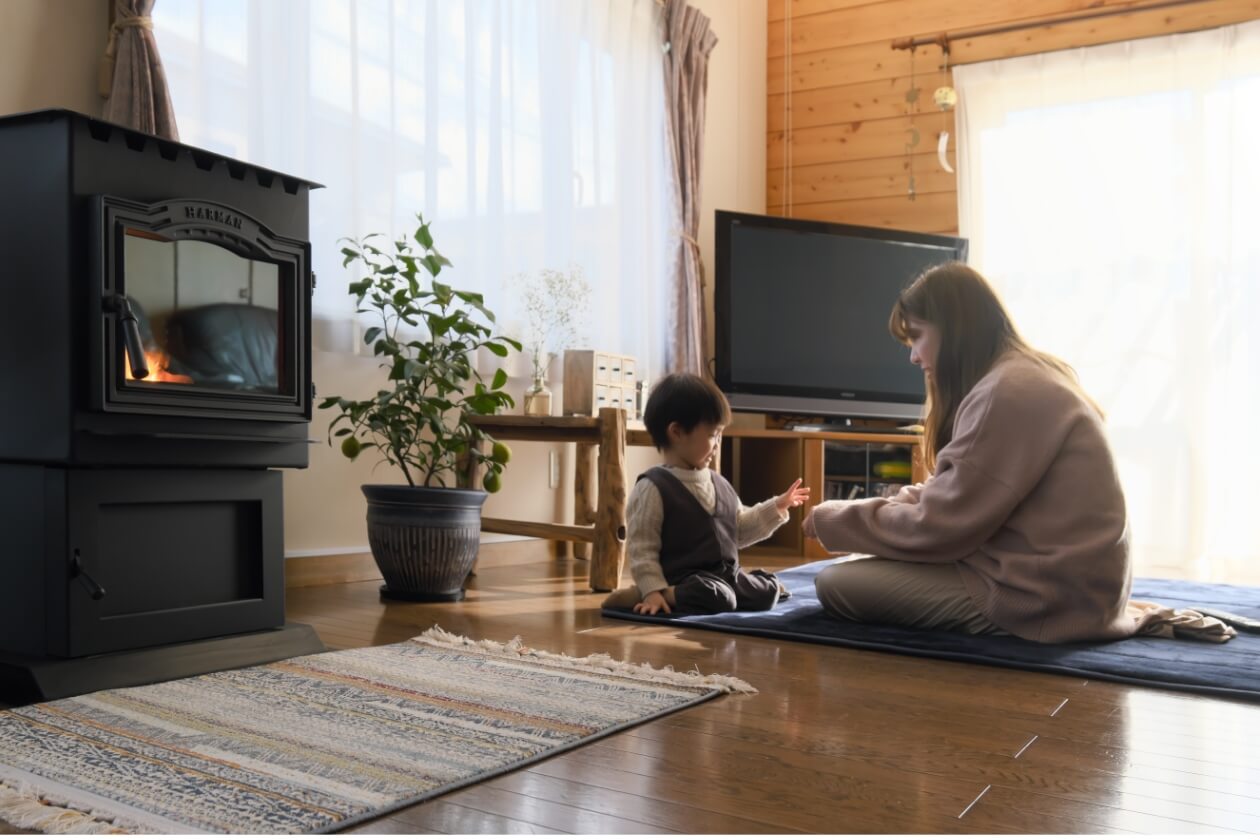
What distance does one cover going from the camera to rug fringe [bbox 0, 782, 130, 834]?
1141 mm

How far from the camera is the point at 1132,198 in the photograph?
15.7ft

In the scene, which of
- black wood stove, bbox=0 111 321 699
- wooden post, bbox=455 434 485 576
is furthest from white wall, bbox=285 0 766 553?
black wood stove, bbox=0 111 321 699

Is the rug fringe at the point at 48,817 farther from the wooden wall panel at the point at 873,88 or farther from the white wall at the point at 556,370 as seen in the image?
the wooden wall panel at the point at 873,88

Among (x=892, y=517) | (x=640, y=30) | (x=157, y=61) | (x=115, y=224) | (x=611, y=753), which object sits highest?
(x=640, y=30)

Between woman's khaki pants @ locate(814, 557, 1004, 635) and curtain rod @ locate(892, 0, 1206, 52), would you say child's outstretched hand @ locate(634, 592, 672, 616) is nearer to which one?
woman's khaki pants @ locate(814, 557, 1004, 635)

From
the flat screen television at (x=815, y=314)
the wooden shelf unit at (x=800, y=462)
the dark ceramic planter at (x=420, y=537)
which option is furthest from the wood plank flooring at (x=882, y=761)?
the flat screen television at (x=815, y=314)

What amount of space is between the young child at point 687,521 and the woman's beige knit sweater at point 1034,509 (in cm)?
44

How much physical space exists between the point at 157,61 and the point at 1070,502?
2195mm

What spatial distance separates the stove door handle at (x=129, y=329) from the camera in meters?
1.81

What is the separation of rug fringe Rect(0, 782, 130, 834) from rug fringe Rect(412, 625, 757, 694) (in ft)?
3.11

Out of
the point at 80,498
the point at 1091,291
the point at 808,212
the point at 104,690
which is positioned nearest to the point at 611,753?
the point at 104,690

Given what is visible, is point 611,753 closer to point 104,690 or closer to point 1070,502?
point 104,690

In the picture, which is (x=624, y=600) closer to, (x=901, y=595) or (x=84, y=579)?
(x=901, y=595)

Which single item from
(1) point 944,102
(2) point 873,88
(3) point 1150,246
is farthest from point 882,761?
(2) point 873,88
